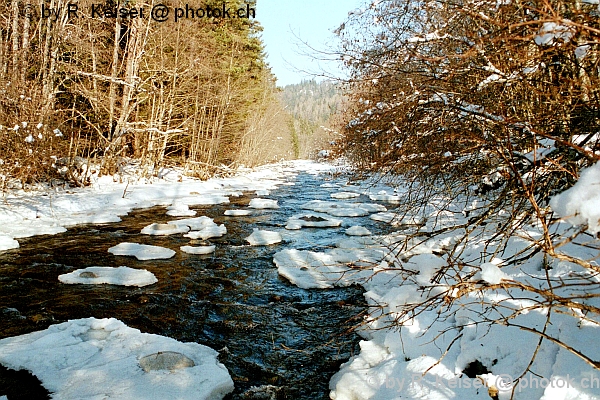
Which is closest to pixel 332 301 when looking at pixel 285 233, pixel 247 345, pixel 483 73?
pixel 247 345

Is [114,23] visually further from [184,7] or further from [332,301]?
[332,301]

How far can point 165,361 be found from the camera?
324cm

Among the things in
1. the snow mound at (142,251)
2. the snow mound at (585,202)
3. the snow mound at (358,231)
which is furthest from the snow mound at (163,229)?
the snow mound at (585,202)

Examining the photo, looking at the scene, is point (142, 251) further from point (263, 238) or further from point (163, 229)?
point (263, 238)

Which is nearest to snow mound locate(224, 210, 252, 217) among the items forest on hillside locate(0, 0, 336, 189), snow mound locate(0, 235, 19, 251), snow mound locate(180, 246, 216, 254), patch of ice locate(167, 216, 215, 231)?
patch of ice locate(167, 216, 215, 231)

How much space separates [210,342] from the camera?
12.6 ft

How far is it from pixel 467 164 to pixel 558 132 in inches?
41.8

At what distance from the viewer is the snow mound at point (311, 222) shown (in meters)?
9.12

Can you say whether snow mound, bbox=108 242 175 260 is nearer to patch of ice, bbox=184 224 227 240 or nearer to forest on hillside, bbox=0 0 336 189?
patch of ice, bbox=184 224 227 240

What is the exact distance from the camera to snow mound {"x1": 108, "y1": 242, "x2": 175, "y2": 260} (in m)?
6.41

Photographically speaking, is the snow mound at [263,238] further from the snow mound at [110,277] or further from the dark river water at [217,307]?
the snow mound at [110,277]

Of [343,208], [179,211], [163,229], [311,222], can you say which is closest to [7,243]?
[163,229]

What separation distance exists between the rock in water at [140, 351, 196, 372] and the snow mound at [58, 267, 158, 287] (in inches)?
84.3

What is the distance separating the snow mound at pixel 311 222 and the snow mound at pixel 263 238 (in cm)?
108
